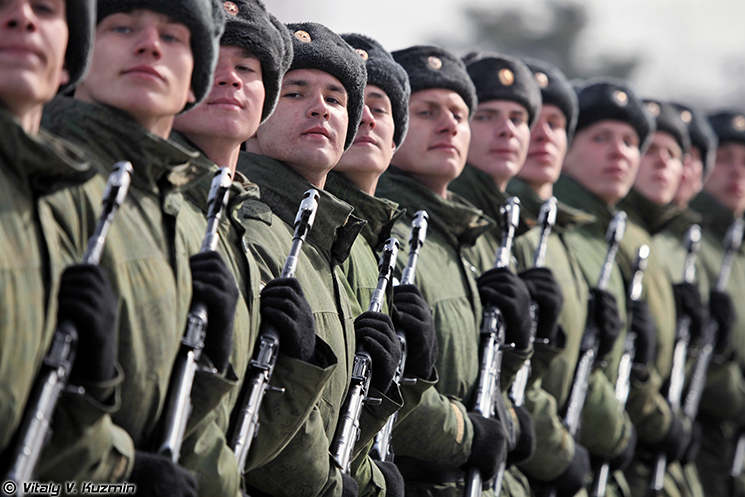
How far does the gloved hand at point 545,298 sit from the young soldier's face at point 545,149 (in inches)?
40.2

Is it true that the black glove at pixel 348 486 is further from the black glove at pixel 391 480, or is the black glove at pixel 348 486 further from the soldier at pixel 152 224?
the soldier at pixel 152 224

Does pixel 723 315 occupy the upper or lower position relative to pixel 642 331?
upper

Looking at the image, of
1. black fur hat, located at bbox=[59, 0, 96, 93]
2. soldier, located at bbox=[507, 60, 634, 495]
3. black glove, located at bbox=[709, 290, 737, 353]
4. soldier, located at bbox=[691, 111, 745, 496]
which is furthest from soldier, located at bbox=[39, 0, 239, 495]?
soldier, located at bbox=[691, 111, 745, 496]

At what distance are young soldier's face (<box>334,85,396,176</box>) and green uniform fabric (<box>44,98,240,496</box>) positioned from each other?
1684mm

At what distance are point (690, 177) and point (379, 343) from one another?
20.7 feet

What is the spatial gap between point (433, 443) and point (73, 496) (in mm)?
2588

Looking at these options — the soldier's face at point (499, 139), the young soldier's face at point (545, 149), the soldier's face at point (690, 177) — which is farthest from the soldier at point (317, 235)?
the soldier's face at point (690, 177)

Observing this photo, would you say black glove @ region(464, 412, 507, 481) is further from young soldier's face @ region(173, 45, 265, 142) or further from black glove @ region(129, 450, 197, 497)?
black glove @ region(129, 450, 197, 497)

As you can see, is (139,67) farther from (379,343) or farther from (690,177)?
(690,177)

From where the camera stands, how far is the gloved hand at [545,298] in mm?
6488

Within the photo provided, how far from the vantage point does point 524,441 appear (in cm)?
643

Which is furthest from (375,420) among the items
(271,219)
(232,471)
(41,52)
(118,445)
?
Result: (41,52)

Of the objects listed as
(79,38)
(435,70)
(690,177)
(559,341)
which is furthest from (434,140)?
(690,177)

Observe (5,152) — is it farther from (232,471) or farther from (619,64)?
(619,64)
